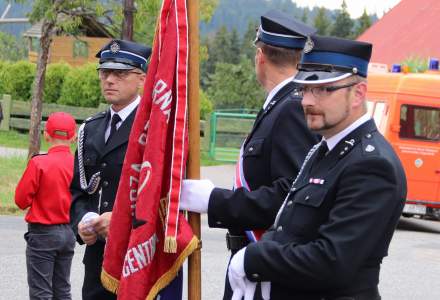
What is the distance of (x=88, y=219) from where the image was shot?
4699 mm

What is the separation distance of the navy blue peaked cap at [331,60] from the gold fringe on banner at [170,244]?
88 centimetres

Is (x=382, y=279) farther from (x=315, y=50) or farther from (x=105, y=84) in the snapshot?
(x=315, y=50)

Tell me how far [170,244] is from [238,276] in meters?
0.50

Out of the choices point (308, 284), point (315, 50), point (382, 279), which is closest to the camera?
point (308, 284)

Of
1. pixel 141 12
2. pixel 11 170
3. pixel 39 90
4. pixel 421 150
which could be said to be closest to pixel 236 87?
pixel 39 90

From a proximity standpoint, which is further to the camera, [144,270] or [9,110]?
[9,110]

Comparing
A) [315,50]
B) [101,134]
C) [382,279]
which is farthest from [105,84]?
[382,279]

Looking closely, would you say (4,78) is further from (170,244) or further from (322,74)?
(322,74)

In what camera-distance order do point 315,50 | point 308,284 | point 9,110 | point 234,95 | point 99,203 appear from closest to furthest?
point 308,284 < point 315,50 < point 99,203 < point 9,110 < point 234,95

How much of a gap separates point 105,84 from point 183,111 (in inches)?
45.5

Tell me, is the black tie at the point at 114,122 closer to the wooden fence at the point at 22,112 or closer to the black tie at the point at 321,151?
the black tie at the point at 321,151

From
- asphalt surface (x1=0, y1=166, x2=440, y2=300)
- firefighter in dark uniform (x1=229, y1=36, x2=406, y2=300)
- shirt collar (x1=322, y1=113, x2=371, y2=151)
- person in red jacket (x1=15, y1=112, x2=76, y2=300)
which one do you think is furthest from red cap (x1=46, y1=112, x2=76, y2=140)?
shirt collar (x1=322, y1=113, x2=371, y2=151)

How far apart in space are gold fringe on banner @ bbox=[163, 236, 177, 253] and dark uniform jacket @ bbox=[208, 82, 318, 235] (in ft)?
0.58

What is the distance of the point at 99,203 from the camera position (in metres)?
4.95
